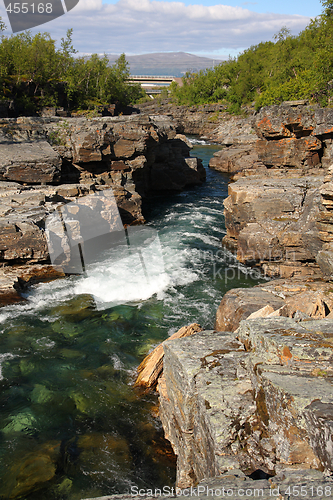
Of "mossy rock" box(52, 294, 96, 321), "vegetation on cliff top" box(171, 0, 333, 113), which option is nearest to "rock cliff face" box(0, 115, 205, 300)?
"mossy rock" box(52, 294, 96, 321)

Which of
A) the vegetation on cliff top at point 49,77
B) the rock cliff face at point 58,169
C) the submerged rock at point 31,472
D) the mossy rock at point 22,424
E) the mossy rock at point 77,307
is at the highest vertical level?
the vegetation on cliff top at point 49,77

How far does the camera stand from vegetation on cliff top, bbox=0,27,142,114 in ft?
109

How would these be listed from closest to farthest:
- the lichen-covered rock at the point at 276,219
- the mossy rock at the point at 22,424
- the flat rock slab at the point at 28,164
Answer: the mossy rock at the point at 22,424
the lichen-covered rock at the point at 276,219
the flat rock slab at the point at 28,164

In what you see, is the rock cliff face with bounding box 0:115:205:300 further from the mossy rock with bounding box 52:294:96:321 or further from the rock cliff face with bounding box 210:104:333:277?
the rock cliff face with bounding box 210:104:333:277

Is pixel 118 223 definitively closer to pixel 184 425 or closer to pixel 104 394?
pixel 104 394

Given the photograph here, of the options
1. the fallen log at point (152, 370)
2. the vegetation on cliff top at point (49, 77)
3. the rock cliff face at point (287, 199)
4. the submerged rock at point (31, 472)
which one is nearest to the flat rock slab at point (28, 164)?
the rock cliff face at point (287, 199)

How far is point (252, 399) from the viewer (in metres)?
4.55

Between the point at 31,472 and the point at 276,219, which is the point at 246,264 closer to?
the point at 276,219

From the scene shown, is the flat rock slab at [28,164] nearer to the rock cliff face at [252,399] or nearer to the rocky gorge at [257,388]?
the rocky gorge at [257,388]

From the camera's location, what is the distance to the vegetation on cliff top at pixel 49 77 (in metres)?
33.2

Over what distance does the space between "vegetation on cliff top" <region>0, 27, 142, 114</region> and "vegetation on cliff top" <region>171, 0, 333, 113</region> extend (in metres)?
20.5

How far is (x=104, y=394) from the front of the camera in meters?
7.46

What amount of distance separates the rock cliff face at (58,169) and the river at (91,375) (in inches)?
84.5

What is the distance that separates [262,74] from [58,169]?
208ft
